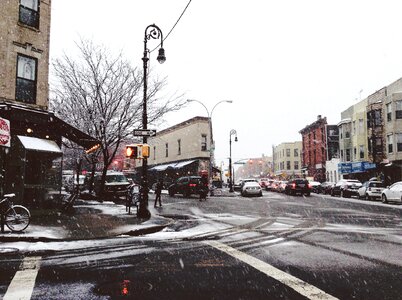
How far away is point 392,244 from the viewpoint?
9.23 metres

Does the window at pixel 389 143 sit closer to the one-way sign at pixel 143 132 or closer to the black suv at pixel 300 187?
the black suv at pixel 300 187

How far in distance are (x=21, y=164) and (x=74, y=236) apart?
6.06m

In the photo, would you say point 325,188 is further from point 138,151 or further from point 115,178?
point 138,151

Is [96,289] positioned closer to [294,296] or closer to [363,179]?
[294,296]

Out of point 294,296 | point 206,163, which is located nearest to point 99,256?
point 294,296

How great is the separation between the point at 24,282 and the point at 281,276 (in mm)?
3806

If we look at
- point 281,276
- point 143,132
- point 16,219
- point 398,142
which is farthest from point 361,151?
point 281,276

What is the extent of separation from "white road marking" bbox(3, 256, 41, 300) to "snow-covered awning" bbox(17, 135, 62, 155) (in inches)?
319

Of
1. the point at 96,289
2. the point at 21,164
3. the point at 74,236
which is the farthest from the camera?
the point at 21,164

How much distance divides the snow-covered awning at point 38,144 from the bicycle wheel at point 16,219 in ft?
12.1

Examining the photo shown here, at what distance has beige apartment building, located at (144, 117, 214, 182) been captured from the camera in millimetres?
47562

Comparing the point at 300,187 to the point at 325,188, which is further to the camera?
the point at 325,188

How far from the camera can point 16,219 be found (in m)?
11.1

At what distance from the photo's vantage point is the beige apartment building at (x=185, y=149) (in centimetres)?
4756
